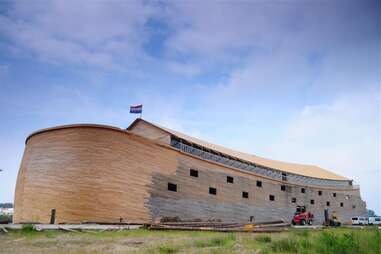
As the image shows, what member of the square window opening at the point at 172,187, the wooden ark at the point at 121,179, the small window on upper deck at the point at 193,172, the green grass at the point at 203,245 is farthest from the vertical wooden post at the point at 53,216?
the small window on upper deck at the point at 193,172

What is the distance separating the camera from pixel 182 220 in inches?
917

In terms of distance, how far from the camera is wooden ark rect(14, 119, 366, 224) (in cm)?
1942

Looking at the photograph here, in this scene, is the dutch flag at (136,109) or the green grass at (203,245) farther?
the dutch flag at (136,109)

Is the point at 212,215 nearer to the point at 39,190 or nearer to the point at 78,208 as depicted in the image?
the point at 78,208

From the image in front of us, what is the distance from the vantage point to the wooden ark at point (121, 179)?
1942cm

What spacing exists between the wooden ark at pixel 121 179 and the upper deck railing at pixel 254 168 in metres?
0.13

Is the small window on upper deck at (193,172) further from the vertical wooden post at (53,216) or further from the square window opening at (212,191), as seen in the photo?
the vertical wooden post at (53,216)

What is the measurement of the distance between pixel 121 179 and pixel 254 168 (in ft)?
64.3

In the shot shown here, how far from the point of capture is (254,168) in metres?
35.6

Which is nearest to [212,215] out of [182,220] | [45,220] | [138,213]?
[182,220]

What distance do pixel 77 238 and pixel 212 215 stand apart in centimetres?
1587

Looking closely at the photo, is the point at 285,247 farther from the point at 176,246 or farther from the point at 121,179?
the point at 121,179

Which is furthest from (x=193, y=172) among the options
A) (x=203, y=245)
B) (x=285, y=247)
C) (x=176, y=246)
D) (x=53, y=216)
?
(x=285, y=247)

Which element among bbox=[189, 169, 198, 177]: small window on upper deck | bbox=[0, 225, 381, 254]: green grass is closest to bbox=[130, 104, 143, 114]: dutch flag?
bbox=[189, 169, 198, 177]: small window on upper deck
